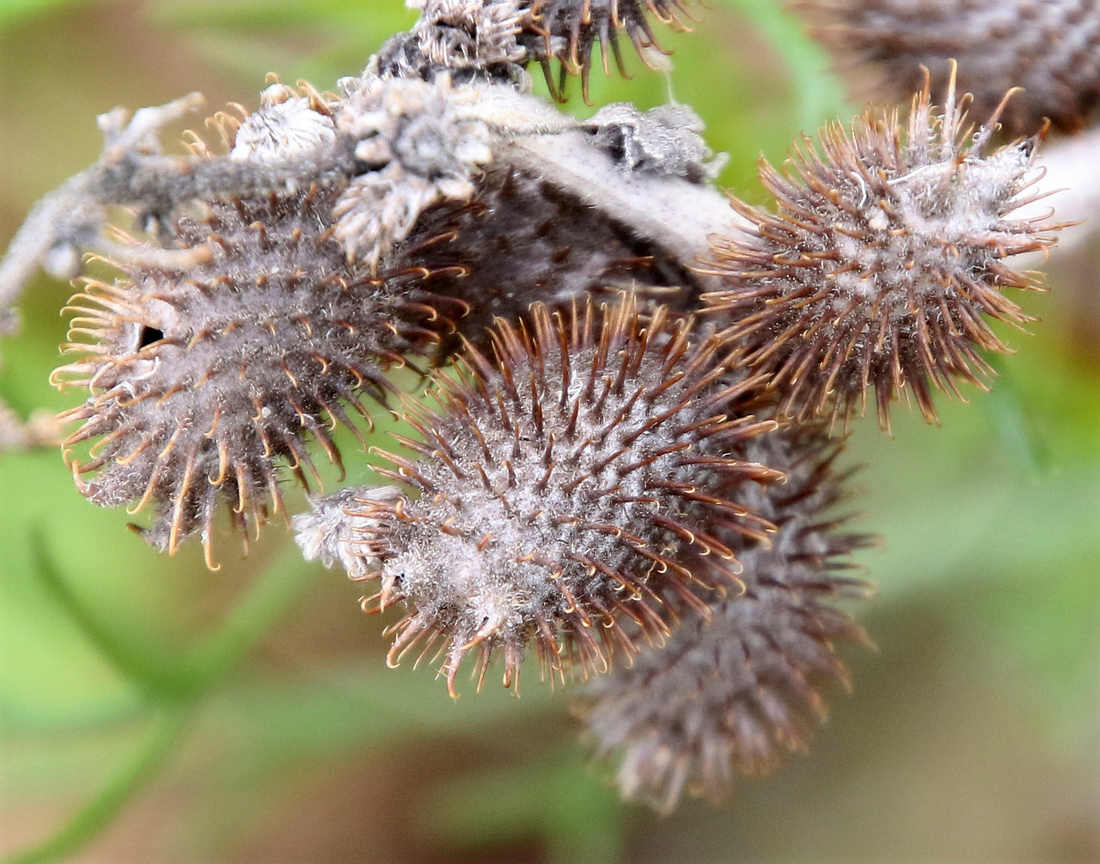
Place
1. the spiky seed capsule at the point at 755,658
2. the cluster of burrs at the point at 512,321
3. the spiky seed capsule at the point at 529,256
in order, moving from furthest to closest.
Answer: the spiky seed capsule at the point at 755,658, the spiky seed capsule at the point at 529,256, the cluster of burrs at the point at 512,321

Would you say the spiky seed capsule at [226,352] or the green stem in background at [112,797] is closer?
the spiky seed capsule at [226,352]

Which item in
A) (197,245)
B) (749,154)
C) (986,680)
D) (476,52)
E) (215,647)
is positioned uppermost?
(749,154)

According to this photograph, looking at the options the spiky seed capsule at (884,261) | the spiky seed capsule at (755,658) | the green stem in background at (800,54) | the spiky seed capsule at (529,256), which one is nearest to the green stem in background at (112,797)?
the spiky seed capsule at (755,658)

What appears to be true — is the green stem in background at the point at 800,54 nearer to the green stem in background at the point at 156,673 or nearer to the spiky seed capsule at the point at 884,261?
the spiky seed capsule at the point at 884,261

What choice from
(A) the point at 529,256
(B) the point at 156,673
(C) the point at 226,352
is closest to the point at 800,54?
(A) the point at 529,256

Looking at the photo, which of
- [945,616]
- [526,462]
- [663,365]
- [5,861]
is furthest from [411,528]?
[945,616]

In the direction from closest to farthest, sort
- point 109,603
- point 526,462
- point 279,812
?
1. point 526,462
2. point 109,603
3. point 279,812

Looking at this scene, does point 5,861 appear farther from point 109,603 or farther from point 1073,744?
point 1073,744

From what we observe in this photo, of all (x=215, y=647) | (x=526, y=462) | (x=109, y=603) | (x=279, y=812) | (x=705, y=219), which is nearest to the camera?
(x=526, y=462)
